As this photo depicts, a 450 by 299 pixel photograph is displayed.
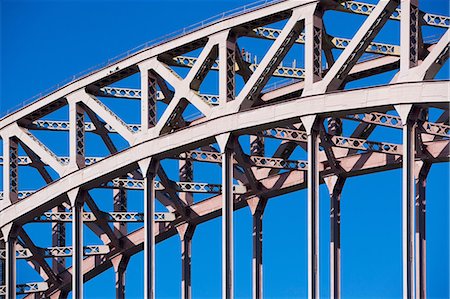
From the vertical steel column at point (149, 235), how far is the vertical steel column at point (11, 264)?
9.42 meters

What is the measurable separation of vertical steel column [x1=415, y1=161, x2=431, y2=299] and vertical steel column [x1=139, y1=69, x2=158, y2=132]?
31.4 feet

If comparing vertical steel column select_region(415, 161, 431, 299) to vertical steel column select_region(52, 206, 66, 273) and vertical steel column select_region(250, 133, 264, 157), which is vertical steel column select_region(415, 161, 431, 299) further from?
Answer: vertical steel column select_region(52, 206, 66, 273)

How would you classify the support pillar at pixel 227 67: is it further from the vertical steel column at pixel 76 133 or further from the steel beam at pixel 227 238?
the vertical steel column at pixel 76 133

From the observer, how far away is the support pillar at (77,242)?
59312mm

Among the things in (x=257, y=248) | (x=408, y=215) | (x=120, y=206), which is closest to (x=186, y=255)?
(x=120, y=206)

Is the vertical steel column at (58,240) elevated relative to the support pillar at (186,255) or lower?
elevated

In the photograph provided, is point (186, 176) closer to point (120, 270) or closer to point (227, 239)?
point (120, 270)

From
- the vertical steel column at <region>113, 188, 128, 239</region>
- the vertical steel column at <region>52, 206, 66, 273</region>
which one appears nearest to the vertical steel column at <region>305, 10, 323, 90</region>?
the vertical steel column at <region>113, 188, 128, 239</region>

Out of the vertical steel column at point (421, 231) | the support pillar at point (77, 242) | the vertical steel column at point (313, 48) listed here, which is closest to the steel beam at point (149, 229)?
the support pillar at point (77, 242)

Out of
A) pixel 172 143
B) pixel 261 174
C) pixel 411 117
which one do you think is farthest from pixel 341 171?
pixel 411 117

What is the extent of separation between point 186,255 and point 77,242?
727 centimetres

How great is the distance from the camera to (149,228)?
55.7m

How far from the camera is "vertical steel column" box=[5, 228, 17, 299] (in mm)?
63812

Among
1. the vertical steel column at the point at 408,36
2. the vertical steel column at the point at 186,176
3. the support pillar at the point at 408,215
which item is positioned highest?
the vertical steel column at the point at 186,176
